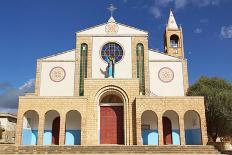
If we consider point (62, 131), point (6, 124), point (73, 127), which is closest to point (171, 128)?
point (73, 127)

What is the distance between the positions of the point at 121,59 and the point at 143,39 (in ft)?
10.4

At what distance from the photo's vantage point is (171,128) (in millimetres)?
26062

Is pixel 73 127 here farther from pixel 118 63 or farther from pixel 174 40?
pixel 174 40

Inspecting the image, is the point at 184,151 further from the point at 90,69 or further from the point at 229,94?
the point at 90,69

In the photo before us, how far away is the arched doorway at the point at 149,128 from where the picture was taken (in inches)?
997

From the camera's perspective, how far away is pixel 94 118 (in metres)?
24.4

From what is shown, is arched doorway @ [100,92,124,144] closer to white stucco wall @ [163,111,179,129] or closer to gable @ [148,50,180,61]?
white stucco wall @ [163,111,179,129]

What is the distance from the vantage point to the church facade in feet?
78.2

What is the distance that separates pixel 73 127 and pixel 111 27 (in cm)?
1082

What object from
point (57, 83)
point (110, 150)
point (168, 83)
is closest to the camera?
point (110, 150)

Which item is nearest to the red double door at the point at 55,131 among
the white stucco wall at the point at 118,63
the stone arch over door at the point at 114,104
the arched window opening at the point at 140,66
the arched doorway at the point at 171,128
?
the stone arch over door at the point at 114,104

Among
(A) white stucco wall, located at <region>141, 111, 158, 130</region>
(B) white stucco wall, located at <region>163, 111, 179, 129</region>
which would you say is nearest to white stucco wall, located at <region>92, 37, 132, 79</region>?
(A) white stucco wall, located at <region>141, 111, 158, 130</region>

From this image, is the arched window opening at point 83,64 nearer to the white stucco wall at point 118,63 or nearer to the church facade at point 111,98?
the church facade at point 111,98

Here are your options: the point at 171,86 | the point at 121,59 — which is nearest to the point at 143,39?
the point at 121,59
